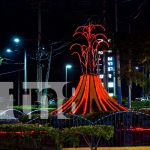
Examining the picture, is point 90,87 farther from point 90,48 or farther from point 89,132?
point 89,132

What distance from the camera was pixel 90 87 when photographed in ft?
65.2

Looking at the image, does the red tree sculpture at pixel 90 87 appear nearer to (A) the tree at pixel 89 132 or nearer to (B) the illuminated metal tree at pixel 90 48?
(B) the illuminated metal tree at pixel 90 48

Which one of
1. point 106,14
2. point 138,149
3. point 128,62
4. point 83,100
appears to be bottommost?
point 138,149

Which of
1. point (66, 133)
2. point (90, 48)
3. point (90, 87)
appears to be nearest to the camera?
point (66, 133)

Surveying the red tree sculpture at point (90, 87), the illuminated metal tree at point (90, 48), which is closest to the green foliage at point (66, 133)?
the red tree sculpture at point (90, 87)

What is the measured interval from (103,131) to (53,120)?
505cm

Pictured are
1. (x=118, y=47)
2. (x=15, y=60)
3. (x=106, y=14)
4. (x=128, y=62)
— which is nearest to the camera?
(x=118, y=47)

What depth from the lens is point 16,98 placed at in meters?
44.3

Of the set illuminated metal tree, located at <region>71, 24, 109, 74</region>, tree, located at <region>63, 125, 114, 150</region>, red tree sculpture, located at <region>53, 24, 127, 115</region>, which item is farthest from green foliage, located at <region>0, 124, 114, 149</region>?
illuminated metal tree, located at <region>71, 24, 109, 74</region>

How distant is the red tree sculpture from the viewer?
19203mm

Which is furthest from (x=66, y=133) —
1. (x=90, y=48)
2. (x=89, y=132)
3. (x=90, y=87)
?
(x=90, y=87)

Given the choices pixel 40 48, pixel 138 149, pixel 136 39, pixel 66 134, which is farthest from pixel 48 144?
pixel 40 48

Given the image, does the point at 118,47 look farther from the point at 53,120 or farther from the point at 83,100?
the point at 53,120

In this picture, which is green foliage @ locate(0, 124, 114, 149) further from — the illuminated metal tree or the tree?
the illuminated metal tree
